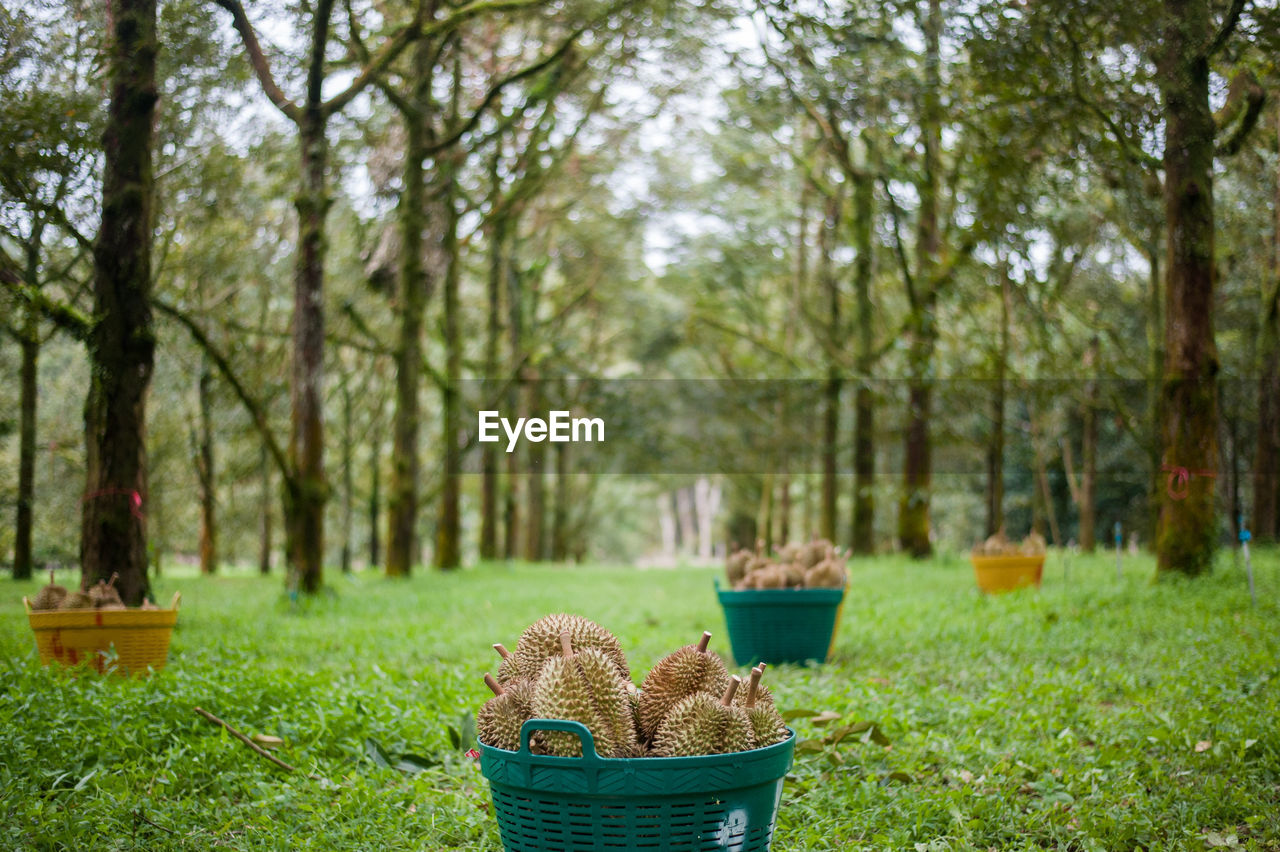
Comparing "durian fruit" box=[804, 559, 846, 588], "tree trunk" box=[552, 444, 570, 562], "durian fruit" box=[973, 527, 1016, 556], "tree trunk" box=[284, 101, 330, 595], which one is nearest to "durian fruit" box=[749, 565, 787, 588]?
"durian fruit" box=[804, 559, 846, 588]

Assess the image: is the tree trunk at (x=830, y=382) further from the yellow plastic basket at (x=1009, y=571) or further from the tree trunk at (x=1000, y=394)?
the yellow plastic basket at (x=1009, y=571)

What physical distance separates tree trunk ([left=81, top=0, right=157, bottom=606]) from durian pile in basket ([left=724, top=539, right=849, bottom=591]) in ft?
15.3

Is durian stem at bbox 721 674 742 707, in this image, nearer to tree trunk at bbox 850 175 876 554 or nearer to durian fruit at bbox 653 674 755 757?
durian fruit at bbox 653 674 755 757

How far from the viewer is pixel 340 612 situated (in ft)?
34.9

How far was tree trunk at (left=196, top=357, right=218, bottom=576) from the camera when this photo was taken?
18.9 metres

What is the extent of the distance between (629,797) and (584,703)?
0.30 meters

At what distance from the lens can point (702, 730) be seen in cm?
264

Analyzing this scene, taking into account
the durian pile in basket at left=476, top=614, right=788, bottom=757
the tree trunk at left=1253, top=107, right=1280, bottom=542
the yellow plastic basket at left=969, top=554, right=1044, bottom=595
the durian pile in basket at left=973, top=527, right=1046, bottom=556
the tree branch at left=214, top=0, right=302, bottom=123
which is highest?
the tree branch at left=214, top=0, right=302, bottom=123

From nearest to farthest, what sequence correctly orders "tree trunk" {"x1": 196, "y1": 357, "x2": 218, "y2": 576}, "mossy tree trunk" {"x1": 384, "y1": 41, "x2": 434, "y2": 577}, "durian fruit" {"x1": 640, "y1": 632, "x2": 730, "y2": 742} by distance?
"durian fruit" {"x1": 640, "y1": 632, "x2": 730, "y2": 742}, "mossy tree trunk" {"x1": 384, "y1": 41, "x2": 434, "y2": 577}, "tree trunk" {"x1": 196, "y1": 357, "x2": 218, "y2": 576}

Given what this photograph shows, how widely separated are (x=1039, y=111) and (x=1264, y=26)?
2.06m

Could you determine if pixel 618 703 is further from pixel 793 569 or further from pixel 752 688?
pixel 793 569

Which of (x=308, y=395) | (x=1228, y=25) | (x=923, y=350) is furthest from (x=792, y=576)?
(x=923, y=350)

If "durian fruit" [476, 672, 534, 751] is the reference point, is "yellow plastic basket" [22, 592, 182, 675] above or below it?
below

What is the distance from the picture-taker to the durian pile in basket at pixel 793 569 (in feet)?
23.8
